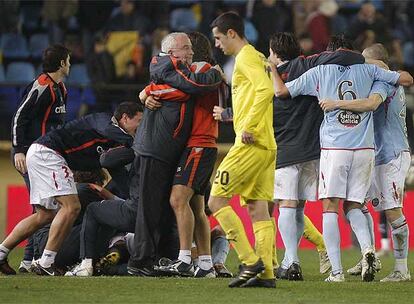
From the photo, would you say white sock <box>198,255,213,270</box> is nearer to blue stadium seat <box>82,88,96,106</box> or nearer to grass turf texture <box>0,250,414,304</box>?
grass turf texture <box>0,250,414,304</box>

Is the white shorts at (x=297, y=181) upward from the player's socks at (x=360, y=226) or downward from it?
upward

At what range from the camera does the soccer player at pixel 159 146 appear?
10906 millimetres

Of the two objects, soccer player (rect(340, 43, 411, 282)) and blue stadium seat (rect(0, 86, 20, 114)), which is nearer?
soccer player (rect(340, 43, 411, 282))

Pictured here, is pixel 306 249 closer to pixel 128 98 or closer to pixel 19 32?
pixel 128 98

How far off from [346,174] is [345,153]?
0.61 ft

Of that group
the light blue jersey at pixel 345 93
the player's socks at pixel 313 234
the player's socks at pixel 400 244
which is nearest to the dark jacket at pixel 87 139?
the light blue jersey at pixel 345 93

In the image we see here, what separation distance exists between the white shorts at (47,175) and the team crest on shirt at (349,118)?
2.59 m

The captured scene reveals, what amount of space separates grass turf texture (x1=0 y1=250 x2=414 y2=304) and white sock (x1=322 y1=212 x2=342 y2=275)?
195 mm

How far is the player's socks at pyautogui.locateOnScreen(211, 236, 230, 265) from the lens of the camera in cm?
1176

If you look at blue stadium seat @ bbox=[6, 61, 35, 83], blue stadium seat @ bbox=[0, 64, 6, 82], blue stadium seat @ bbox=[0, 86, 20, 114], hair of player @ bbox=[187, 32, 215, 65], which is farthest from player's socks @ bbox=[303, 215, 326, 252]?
blue stadium seat @ bbox=[0, 64, 6, 82]

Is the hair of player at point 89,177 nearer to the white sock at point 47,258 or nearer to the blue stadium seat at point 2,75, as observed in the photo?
the white sock at point 47,258

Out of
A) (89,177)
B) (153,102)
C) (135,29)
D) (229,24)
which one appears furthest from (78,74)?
(229,24)

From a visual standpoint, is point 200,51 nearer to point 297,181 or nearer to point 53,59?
point 297,181

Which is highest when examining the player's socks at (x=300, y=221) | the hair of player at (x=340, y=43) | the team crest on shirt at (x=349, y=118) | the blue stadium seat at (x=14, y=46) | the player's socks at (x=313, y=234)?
the blue stadium seat at (x=14, y=46)
